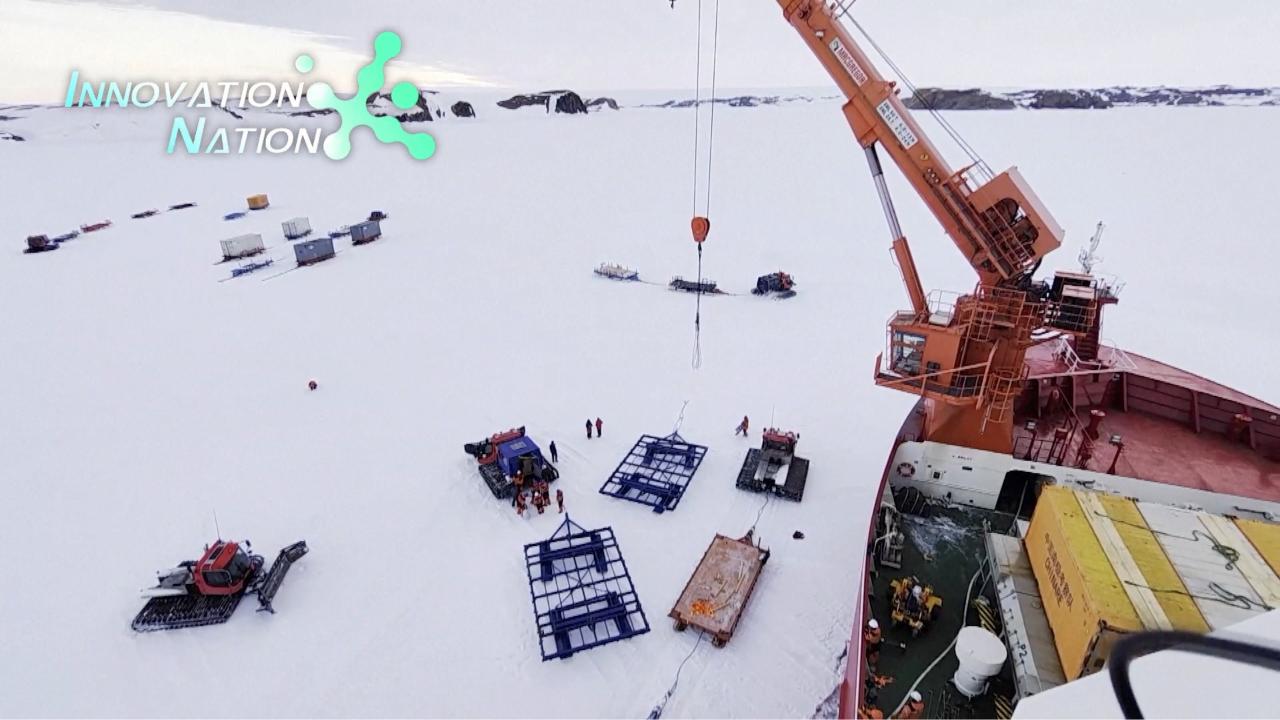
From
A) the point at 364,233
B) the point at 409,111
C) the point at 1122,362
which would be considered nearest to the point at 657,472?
the point at 1122,362

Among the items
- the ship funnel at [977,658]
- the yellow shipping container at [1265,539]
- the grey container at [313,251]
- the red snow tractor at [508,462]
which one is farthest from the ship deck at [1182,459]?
the grey container at [313,251]

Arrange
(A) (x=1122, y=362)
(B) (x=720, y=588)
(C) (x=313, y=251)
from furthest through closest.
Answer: (C) (x=313, y=251) → (A) (x=1122, y=362) → (B) (x=720, y=588)

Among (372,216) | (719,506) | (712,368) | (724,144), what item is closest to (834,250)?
(712,368)

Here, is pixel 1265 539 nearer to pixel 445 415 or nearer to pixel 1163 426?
pixel 1163 426

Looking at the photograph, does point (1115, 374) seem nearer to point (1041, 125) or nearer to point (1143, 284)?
point (1143, 284)

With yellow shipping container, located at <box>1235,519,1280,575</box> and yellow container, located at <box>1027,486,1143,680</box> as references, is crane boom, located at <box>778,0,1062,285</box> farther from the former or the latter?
yellow shipping container, located at <box>1235,519,1280,575</box>

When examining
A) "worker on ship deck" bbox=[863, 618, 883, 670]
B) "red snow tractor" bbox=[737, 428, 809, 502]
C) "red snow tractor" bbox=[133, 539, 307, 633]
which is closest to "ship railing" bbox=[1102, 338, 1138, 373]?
"red snow tractor" bbox=[737, 428, 809, 502]
